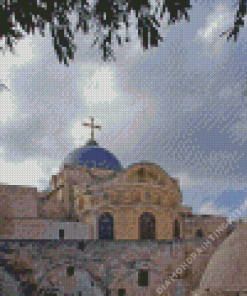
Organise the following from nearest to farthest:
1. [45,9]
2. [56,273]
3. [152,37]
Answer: [45,9] → [152,37] → [56,273]

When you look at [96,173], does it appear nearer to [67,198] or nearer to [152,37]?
[67,198]

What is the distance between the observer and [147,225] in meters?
13.7

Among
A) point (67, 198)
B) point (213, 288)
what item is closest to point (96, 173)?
point (67, 198)

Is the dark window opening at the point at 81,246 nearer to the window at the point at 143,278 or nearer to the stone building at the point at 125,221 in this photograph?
the stone building at the point at 125,221

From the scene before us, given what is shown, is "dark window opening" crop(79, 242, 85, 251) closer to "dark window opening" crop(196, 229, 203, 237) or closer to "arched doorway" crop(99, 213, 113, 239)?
"arched doorway" crop(99, 213, 113, 239)

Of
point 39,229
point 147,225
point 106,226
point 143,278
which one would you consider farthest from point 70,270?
point 147,225

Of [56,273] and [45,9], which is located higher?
[45,9]

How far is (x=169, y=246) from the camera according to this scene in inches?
477

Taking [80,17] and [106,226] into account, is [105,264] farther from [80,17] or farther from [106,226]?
[80,17]

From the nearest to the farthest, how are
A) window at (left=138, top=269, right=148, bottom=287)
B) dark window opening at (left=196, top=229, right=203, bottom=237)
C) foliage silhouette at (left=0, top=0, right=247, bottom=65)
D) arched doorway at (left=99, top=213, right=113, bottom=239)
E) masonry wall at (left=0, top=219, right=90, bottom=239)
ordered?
foliage silhouette at (left=0, top=0, right=247, bottom=65) < window at (left=138, top=269, right=148, bottom=287) < masonry wall at (left=0, top=219, right=90, bottom=239) < arched doorway at (left=99, top=213, right=113, bottom=239) < dark window opening at (left=196, top=229, right=203, bottom=237)

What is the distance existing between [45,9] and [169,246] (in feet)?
37.0

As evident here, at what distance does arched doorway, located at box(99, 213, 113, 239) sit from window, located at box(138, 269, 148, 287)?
7.51ft

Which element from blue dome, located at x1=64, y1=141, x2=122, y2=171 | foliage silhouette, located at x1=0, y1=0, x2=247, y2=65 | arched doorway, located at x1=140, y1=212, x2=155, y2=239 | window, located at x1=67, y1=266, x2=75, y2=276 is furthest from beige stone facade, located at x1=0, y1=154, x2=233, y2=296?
foliage silhouette, located at x1=0, y1=0, x2=247, y2=65

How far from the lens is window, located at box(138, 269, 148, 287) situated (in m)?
11.5
